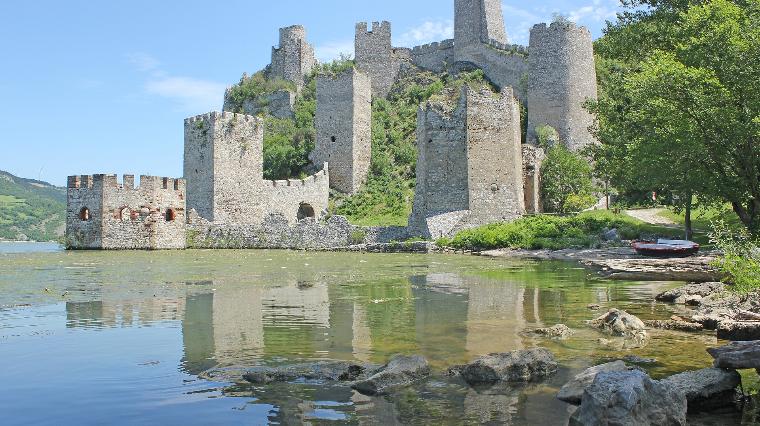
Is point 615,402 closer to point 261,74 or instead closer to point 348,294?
point 348,294

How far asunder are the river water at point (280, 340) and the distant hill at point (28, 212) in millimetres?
64398

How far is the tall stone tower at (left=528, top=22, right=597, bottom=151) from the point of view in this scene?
41281 millimetres

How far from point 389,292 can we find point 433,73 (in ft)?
138

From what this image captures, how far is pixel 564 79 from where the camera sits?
41.3 metres

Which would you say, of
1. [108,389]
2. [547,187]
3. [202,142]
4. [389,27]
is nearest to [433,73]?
[389,27]

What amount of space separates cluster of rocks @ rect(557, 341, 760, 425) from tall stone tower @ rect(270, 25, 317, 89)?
155 feet

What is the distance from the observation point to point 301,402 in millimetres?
5062

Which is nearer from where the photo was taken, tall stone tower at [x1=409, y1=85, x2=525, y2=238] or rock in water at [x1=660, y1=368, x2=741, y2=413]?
rock in water at [x1=660, y1=368, x2=741, y2=413]

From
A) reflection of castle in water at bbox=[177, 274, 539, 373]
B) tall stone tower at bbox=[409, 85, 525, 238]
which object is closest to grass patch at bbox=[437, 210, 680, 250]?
tall stone tower at bbox=[409, 85, 525, 238]

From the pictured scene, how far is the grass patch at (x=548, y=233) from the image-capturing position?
79.8ft

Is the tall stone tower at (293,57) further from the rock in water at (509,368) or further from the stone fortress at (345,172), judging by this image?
the rock in water at (509,368)

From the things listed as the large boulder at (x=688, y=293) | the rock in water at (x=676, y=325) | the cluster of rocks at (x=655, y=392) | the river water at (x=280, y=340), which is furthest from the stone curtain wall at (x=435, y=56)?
the cluster of rocks at (x=655, y=392)

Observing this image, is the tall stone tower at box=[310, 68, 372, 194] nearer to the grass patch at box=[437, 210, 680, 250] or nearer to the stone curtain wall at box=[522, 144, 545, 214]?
the stone curtain wall at box=[522, 144, 545, 214]

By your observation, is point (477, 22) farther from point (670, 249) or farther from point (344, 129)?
point (670, 249)
